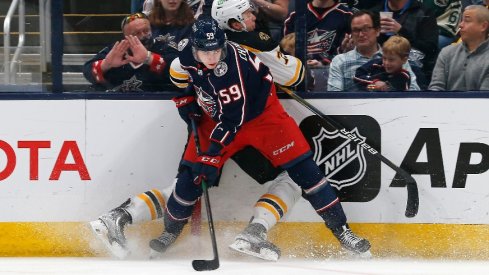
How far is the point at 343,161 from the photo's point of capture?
17.5 feet

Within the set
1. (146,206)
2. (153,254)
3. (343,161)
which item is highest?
(343,161)

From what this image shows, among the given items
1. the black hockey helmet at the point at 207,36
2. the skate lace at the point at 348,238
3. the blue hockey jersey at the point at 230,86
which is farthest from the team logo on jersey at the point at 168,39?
the skate lace at the point at 348,238

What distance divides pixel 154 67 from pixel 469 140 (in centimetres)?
155

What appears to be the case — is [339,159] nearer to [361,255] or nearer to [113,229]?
[361,255]

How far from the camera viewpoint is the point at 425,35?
5.27 meters

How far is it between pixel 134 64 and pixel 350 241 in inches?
52.5

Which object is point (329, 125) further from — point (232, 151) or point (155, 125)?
point (155, 125)

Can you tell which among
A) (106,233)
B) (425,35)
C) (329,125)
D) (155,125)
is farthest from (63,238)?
(425,35)

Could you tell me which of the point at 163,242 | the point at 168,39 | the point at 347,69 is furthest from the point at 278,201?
the point at 168,39

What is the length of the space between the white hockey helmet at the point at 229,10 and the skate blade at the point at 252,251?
102 cm

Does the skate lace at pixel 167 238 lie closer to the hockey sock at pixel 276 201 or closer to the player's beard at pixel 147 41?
the hockey sock at pixel 276 201

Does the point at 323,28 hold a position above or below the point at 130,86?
above

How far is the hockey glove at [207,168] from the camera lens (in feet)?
16.2

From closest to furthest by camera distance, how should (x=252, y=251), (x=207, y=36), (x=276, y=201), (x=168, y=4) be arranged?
(x=207, y=36), (x=252, y=251), (x=276, y=201), (x=168, y=4)
